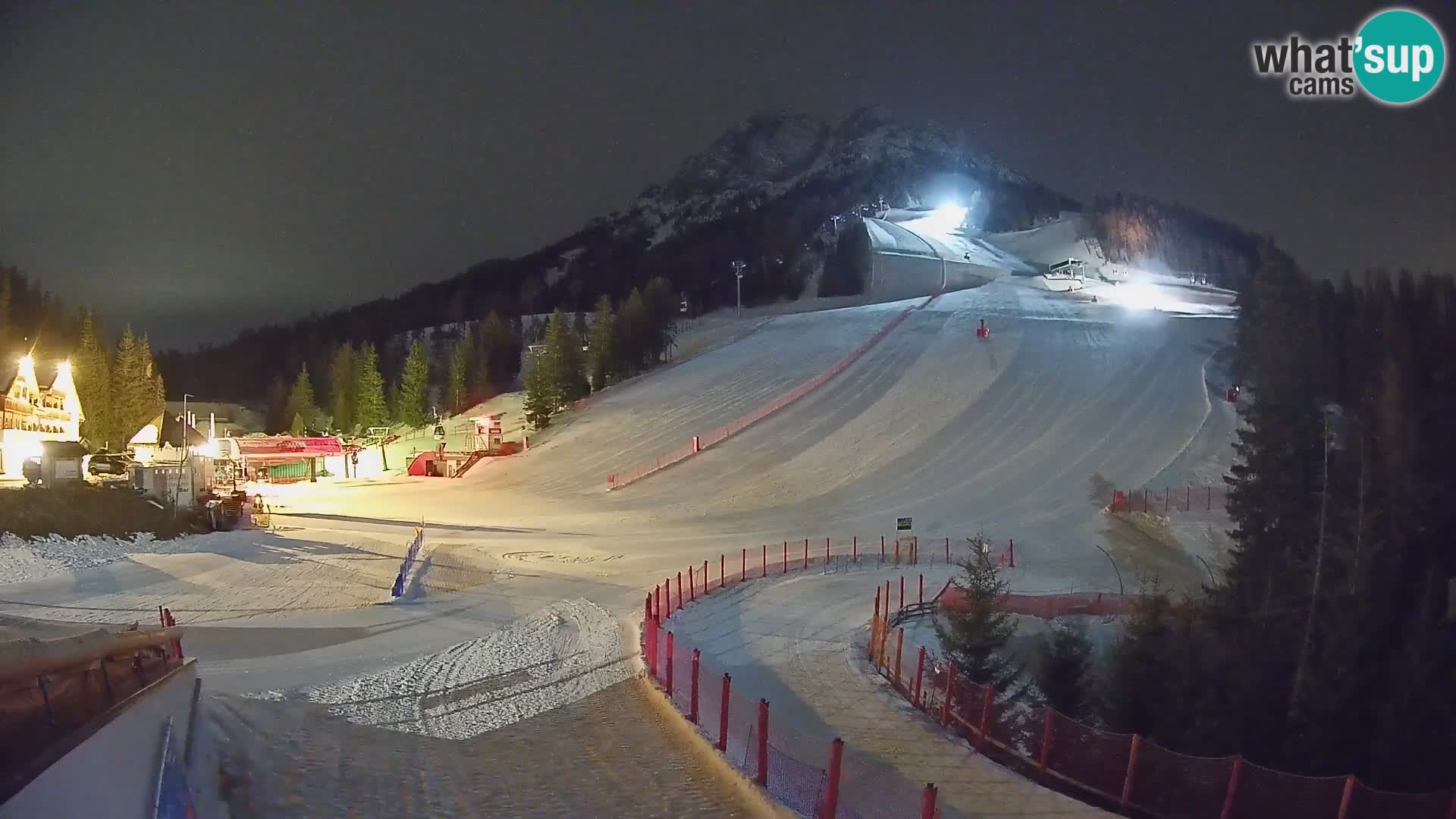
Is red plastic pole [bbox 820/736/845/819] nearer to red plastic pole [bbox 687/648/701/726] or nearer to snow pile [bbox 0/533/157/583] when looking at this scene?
red plastic pole [bbox 687/648/701/726]

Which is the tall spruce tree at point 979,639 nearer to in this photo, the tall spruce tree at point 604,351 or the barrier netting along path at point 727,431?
the barrier netting along path at point 727,431

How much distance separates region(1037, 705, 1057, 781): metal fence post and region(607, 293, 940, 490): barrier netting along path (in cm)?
3234

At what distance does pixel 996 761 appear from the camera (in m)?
10.0

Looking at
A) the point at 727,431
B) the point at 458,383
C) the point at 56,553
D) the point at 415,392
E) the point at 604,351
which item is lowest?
the point at 56,553

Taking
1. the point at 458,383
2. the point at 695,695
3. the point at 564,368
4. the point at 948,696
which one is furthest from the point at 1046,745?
the point at 458,383

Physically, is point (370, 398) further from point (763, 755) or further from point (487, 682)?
point (763, 755)

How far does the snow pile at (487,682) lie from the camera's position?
10117mm

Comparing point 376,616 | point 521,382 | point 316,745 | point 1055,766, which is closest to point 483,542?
point 376,616

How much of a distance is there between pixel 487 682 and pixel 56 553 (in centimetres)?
1467

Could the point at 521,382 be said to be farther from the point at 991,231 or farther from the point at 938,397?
the point at 991,231

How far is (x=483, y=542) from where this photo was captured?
2723 cm

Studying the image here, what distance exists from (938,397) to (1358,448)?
30835mm

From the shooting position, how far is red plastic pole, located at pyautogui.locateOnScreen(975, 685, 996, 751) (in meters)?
10.1

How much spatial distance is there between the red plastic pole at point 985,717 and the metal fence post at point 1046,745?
649 millimetres
